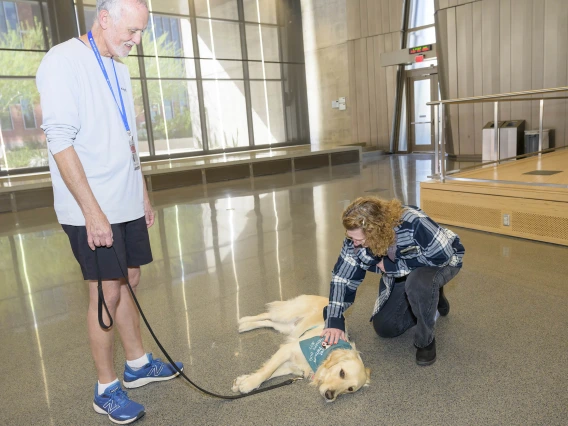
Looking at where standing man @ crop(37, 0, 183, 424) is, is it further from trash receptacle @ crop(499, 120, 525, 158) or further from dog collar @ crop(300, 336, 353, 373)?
trash receptacle @ crop(499, 120, 525, 158)

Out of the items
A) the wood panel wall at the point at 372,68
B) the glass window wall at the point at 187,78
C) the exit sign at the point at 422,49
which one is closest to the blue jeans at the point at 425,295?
the exit sign at the point at 422,49

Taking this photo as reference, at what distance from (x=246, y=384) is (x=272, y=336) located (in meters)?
0.59

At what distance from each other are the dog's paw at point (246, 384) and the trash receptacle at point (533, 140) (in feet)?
30.3

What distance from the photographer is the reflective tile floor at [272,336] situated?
2.00m

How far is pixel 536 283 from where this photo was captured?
325 centimetres

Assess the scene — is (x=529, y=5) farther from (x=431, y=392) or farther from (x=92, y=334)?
(x=92, y=334)

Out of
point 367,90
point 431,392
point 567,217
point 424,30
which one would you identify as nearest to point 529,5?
point 424,30

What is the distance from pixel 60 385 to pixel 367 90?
516 inches

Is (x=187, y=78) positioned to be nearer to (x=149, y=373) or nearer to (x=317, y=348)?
(x=149, y=373)

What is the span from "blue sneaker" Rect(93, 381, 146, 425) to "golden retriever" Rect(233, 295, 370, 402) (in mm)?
435

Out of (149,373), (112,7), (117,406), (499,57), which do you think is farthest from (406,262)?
(499,57)

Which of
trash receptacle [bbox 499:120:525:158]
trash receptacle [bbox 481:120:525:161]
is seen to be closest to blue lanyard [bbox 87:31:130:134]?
trash receptacle [bbox 481:120:525:161]

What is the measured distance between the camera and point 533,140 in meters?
9.66

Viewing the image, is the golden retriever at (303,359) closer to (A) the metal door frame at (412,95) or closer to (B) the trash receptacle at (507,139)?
(B) the trash receptacle at (507,139)
